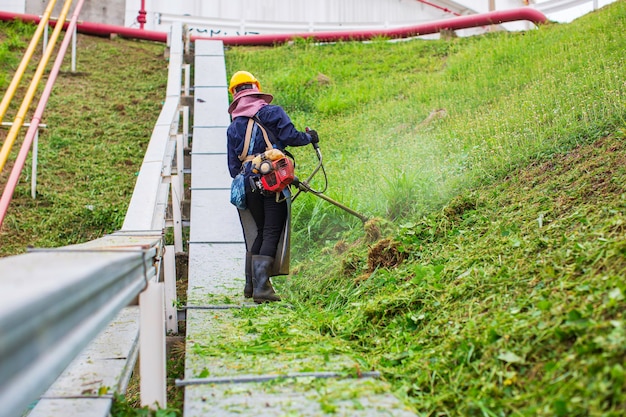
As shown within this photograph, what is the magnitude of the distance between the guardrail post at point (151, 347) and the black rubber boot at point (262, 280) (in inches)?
95.2

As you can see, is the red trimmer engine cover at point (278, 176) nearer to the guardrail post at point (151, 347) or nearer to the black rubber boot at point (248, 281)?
the black rubber boot at point (248, 281)

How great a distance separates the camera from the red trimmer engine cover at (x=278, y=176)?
5.35 metres

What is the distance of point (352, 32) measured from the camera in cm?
1530

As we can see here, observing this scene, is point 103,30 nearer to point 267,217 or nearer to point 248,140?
point 248,140

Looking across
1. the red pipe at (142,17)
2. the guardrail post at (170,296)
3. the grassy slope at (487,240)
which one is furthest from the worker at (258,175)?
the red pipe at (142,17)

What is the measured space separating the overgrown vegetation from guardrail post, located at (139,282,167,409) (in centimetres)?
102

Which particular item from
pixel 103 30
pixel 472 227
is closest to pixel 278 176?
pixel 472 227

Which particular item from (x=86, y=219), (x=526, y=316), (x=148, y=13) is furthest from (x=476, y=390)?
(x=148, y=13)

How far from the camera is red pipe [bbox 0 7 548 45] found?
13.8m

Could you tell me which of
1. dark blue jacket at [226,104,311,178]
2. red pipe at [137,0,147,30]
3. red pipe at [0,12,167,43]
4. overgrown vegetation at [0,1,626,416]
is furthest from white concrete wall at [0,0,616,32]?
dark blue jacket at [226,104,311,178]

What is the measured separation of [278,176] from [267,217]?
44cm

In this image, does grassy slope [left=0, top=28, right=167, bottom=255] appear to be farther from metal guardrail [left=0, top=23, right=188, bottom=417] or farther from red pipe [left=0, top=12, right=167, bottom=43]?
metal guardrail [left=0, top=23, right=188, bottom=417]

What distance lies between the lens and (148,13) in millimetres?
17109

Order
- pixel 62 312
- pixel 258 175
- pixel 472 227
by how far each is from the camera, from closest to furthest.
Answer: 1. pixel 62 312
2. pixel 472 227
3. pixel 258 175
